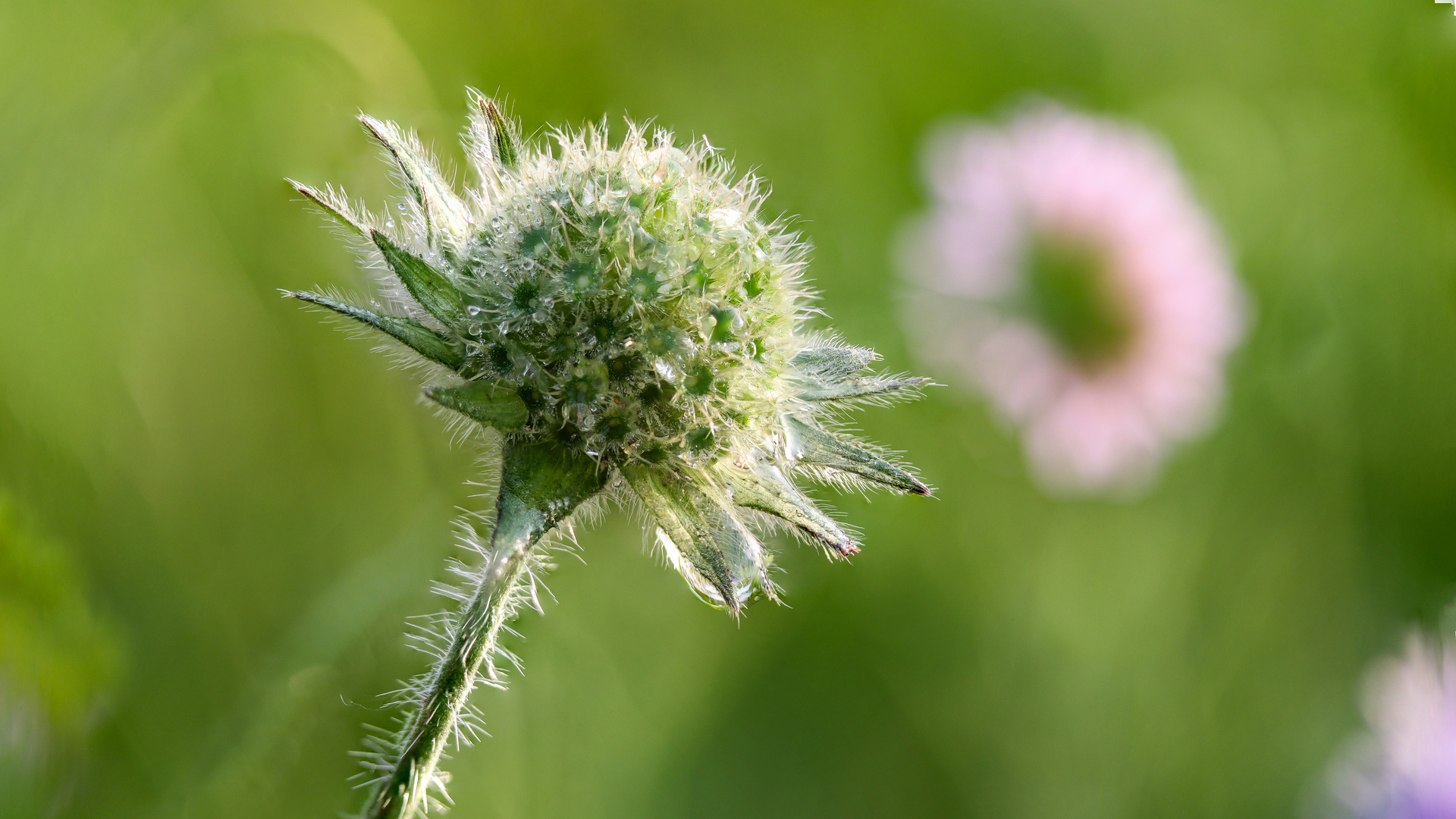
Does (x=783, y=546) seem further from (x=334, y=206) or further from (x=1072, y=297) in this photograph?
(x=334, y=206)

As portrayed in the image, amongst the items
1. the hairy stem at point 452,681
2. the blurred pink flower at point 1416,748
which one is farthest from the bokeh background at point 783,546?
the hairy stem at point 452,681

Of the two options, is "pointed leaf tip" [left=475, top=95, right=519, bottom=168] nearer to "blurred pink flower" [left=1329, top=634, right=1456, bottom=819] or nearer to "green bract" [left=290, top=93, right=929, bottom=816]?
"green bract" [left=290, top=93, right=929, bottom=816]

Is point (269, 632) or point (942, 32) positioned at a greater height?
point (942, 32)

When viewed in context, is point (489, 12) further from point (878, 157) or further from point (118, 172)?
point (878, 157)

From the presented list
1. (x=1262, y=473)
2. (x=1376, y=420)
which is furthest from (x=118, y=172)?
(x=1376, y=420)

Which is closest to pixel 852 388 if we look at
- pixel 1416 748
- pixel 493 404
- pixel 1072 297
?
pixel 493 404

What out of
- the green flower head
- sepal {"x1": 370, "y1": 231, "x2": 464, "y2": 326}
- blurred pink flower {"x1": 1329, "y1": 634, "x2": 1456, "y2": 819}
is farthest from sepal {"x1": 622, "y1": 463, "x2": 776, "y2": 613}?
blurred pink flower {"x1": 1329, "y1": 634, "x2": 1456, "y2": 819}
